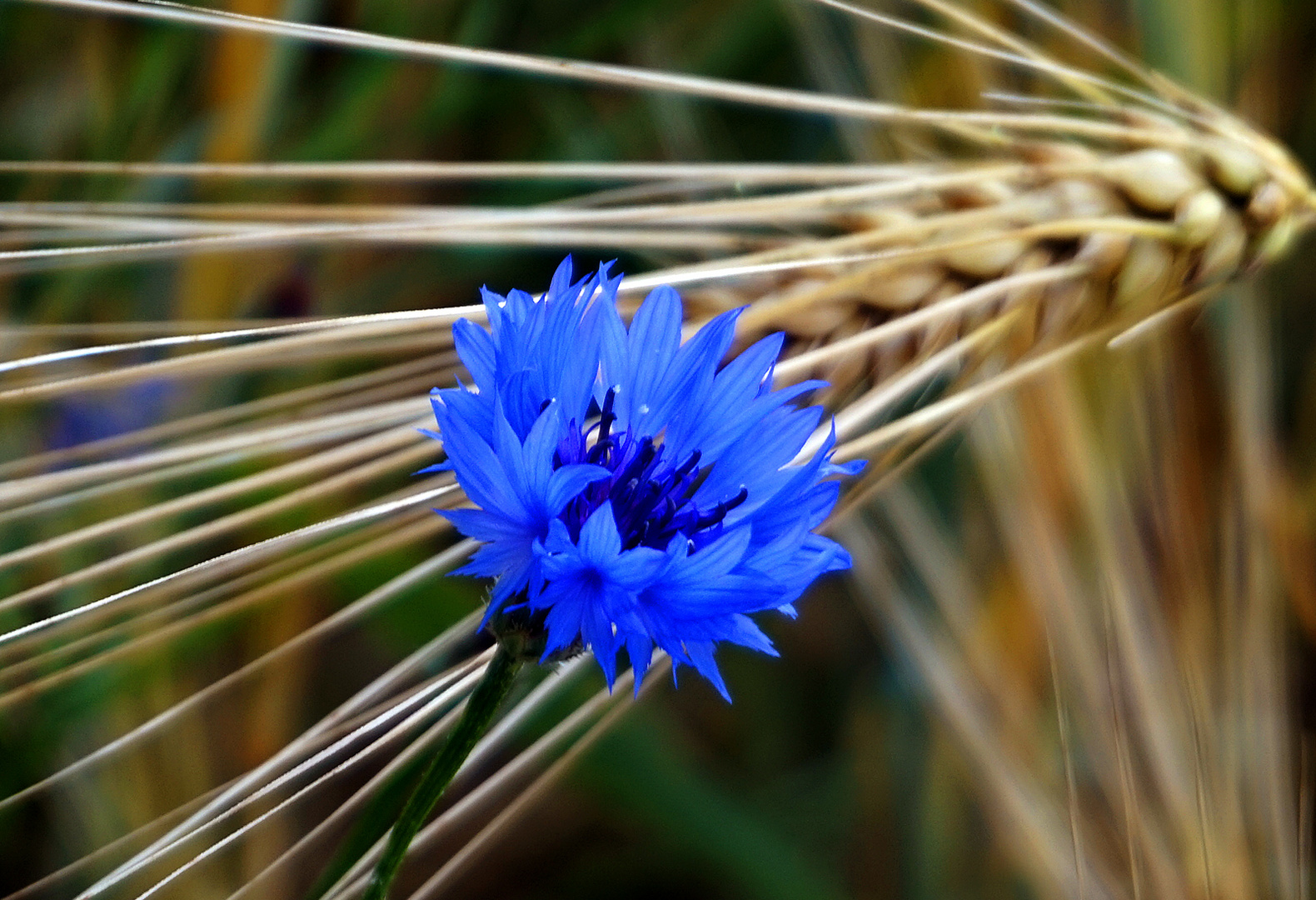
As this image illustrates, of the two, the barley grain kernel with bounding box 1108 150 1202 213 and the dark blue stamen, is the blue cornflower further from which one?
the barley grain kernel with bounding box 1108 150 1202 213

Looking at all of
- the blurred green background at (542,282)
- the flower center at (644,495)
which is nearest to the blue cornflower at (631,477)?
the flower center at (644,495)

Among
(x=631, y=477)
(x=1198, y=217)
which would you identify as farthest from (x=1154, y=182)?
(x=631, y=477)

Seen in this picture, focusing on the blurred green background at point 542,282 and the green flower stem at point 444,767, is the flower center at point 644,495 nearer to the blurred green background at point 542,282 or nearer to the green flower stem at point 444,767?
the green flower stem at point 444,767

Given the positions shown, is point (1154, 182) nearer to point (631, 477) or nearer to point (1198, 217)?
point (1198, 217)

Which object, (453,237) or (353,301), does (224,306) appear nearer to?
(353,301)

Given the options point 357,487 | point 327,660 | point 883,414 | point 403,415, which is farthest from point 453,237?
point 327,660
